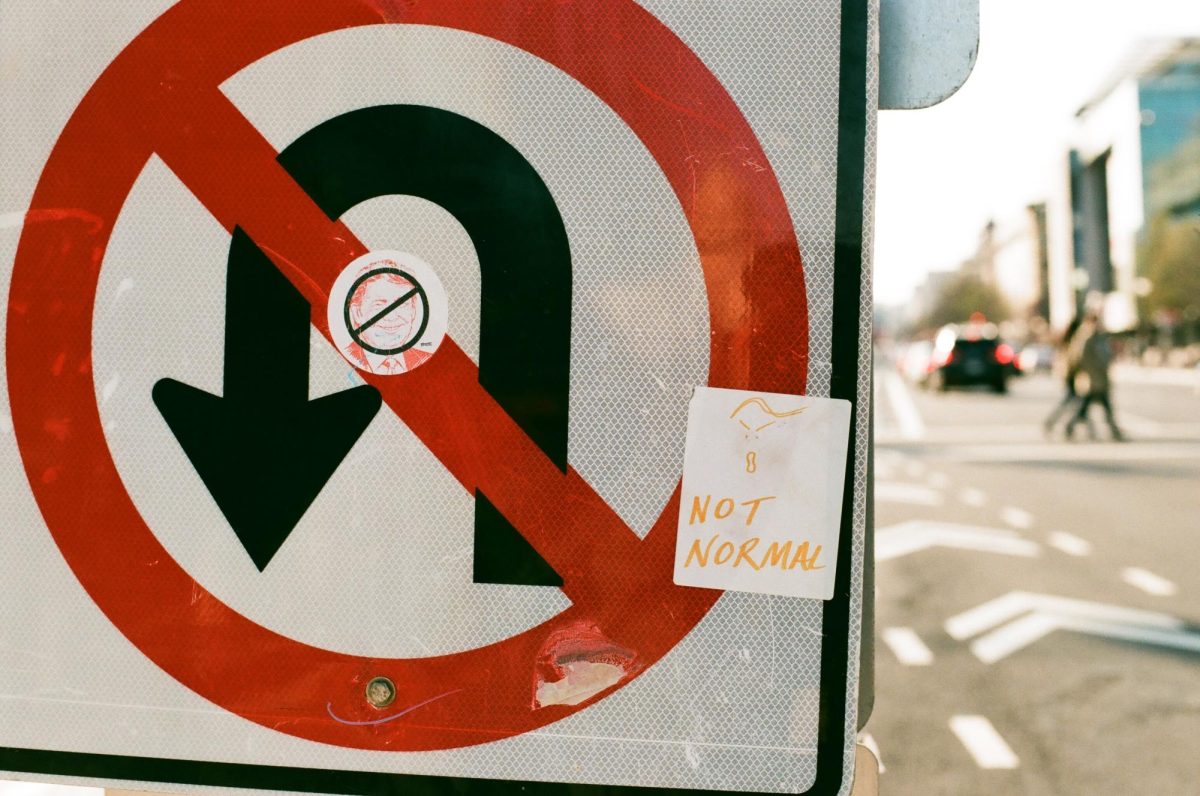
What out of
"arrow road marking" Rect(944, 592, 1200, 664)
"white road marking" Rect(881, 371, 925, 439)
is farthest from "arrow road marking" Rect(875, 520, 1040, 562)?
"white road marking" Rect(881, 371, 925, 439)

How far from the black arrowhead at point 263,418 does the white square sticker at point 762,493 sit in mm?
348

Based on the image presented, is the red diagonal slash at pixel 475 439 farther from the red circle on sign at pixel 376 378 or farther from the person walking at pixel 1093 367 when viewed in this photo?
the person walking at pixel 1093 367

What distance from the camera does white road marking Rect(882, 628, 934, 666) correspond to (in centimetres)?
532

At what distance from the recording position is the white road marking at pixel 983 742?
13.4 ft

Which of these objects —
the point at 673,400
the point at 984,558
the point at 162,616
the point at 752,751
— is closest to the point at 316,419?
the point at 162,616

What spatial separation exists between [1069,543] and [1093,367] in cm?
799

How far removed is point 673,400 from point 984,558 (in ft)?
23.1

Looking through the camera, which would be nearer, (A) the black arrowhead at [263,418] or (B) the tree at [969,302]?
(A) the black arrowhead at [263,418]

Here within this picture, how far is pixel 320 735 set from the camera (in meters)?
1.15

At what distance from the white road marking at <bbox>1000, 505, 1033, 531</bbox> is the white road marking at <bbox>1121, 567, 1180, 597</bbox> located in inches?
59.0

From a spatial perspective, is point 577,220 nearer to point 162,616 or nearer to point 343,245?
point 343,245

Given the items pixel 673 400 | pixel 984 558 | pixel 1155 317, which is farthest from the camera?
pixel 1155 317

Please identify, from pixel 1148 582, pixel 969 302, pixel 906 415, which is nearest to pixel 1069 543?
pixel 1148 582

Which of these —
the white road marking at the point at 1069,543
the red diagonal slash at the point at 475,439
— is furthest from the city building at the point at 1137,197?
the red diagonal slash at the point at 475,439
